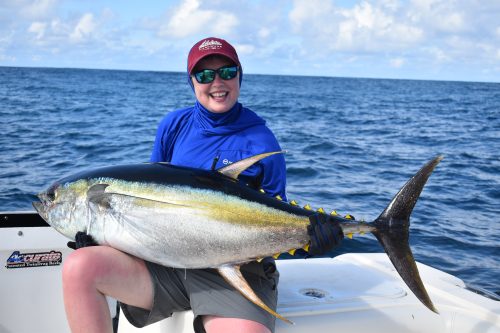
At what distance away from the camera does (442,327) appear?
310 cm

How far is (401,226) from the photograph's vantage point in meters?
2.51

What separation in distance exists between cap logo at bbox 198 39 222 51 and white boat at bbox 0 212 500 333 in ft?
4.85

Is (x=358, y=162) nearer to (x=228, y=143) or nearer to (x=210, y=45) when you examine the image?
(x=228, y=143)

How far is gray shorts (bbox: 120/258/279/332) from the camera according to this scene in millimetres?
2570

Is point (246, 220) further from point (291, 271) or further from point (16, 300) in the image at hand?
point (16, 300)

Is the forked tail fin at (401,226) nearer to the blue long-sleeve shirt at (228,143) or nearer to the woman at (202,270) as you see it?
the woman at (202,270)

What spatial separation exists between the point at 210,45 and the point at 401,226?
56.7 inches

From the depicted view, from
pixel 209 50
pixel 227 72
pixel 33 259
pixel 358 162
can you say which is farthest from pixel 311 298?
pixel 358 162

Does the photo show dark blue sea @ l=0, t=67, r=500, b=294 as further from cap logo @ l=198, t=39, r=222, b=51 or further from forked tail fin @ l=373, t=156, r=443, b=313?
cap logo @ l=198, t=39, r=222, b=51

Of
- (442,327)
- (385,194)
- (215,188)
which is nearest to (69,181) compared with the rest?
(215,188)

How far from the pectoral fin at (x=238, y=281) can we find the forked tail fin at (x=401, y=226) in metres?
0.59

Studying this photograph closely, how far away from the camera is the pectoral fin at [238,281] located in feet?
7.75

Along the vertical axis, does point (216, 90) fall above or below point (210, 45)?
below

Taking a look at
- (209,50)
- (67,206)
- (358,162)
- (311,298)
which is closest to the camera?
(67,206)
